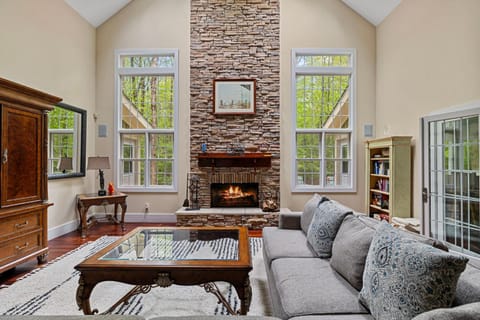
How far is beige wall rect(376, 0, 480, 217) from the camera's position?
147 inches

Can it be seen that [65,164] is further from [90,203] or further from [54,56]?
[54,56]

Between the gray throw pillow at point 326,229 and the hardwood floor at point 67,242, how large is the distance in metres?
2.69

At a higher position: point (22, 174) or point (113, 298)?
point (22, 174)

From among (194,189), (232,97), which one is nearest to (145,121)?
(194,189)

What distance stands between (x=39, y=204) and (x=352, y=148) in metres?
5.45

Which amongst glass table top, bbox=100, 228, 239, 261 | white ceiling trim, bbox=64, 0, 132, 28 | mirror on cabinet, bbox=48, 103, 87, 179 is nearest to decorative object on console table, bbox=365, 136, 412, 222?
glass table top, bbox=100, 228, 239, 261

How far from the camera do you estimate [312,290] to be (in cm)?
184

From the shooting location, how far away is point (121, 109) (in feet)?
21.4

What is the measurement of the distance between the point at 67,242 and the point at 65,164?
4.47 feet

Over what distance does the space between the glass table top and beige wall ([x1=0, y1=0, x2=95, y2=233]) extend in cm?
279

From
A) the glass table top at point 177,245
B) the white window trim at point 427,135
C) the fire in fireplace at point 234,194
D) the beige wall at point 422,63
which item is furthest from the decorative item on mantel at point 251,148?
the glass table top at point 177,245

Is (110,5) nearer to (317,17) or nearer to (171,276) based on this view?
(317,17)

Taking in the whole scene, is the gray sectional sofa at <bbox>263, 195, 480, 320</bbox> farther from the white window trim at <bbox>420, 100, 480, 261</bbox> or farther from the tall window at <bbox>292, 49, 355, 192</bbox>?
the tall window at <bbox>292, 49, 355, 192</bbox>

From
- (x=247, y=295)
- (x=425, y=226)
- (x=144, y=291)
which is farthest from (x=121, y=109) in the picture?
(x=425, y=226)
